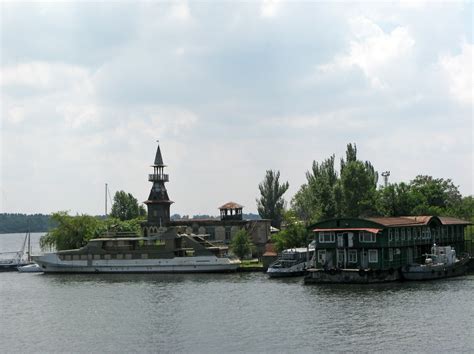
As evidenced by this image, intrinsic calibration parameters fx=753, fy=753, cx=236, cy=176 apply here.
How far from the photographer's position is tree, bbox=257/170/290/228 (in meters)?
147

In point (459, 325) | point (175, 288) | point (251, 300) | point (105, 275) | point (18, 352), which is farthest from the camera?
point (105, 275)

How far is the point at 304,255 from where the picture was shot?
97812mm

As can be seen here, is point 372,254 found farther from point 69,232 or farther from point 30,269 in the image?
point 30,269

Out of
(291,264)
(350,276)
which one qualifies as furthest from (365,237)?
(291,264)

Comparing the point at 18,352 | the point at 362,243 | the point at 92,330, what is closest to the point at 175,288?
the point at 362,243

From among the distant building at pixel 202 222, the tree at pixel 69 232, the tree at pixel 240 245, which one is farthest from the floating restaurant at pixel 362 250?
the tree at pixel 69 232

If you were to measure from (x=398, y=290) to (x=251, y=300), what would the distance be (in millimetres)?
15235

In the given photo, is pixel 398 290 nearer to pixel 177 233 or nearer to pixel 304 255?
Answer: pixel 304 255

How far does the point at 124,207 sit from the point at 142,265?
180ft

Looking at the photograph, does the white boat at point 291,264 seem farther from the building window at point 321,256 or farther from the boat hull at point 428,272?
the boat hull at point 428,272

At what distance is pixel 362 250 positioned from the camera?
281ft

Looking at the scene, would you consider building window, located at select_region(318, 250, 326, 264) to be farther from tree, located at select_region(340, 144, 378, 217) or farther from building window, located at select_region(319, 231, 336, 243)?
tree, located at select_region(340, 144, 378, 217)

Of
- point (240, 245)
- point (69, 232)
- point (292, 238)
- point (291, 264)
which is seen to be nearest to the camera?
point (291, 264)

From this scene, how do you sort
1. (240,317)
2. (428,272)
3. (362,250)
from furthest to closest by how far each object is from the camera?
1. (362,250)
2. (428,272)
3. (240,317)
